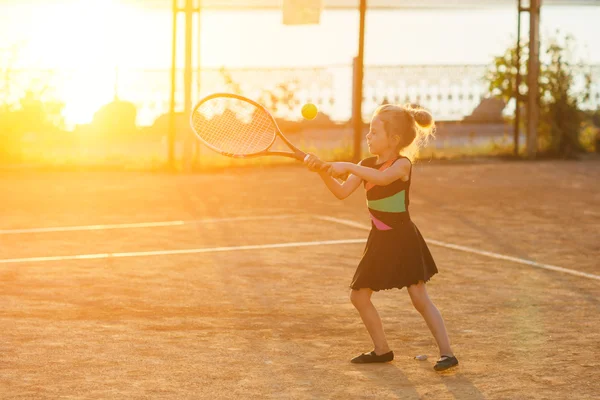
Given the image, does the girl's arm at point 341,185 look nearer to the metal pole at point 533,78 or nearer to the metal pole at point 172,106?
the metal pole at point 172,106

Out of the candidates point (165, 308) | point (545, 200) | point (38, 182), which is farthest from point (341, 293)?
point (38, 182)

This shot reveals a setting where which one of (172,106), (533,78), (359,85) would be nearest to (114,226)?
(172,106)

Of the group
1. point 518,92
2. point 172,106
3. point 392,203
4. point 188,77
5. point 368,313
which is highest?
point 188,77

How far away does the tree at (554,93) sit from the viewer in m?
18.8

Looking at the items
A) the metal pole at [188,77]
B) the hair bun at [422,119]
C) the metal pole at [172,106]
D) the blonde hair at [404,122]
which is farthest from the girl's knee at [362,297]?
the metal pole at [172,106]

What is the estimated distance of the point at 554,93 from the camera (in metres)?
18.8

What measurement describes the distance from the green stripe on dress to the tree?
1318 centimetres

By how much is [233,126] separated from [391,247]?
122cm

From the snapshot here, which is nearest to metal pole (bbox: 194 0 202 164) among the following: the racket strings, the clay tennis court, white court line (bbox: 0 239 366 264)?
the clay tennis court

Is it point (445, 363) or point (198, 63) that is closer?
point (445, 363)

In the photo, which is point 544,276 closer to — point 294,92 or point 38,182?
point 38,182

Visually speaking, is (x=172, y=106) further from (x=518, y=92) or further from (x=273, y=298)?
(x=273, y=298)

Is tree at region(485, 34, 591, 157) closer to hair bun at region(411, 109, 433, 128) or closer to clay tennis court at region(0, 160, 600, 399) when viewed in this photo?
clay tennis court at region(0, 160, 600, 399)

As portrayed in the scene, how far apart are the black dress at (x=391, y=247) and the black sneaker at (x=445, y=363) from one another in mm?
386
